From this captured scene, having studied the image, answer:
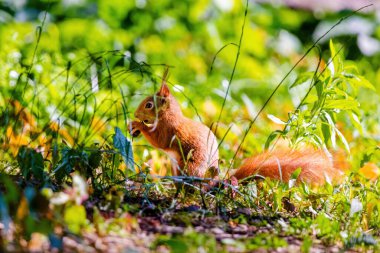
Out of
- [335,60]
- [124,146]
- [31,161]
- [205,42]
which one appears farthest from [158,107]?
[205,42]

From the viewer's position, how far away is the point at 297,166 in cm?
284

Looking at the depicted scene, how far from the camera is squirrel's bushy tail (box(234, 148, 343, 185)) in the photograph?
9.33 ft

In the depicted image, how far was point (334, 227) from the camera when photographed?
7.20ft

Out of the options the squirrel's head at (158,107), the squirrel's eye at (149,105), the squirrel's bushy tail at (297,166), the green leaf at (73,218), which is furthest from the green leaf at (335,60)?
the green leaf at (73,218)

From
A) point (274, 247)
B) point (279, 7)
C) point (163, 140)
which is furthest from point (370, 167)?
point (279, 7)

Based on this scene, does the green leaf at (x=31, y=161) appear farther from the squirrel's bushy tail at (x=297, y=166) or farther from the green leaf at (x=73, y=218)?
the squirrel's bushy tail at (x=297, y=166)

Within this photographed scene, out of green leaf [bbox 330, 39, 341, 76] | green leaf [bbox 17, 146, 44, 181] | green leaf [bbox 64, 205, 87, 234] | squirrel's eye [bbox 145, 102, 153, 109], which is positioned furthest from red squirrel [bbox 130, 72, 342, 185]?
green leaf [bbox 64, 205, 87, 234]

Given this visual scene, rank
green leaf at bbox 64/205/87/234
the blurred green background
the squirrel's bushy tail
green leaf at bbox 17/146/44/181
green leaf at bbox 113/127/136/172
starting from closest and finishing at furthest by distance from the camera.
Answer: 1. green leaf at bbox 64/205/87/234
2. green leaf at bbox 17/146/44/181
3. green leaf at bbox 113/127/136/172
4. the squirrel's bushy tail
5. the blurred green background

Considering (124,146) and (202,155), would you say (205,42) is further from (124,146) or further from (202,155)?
(124,146)

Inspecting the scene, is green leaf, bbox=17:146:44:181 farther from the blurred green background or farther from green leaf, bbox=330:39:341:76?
the blurred green background

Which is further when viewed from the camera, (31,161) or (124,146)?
(124,146)

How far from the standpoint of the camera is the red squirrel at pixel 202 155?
2848 millimetres

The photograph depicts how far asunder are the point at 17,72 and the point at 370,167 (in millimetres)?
2326

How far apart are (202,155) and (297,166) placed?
45 cm
